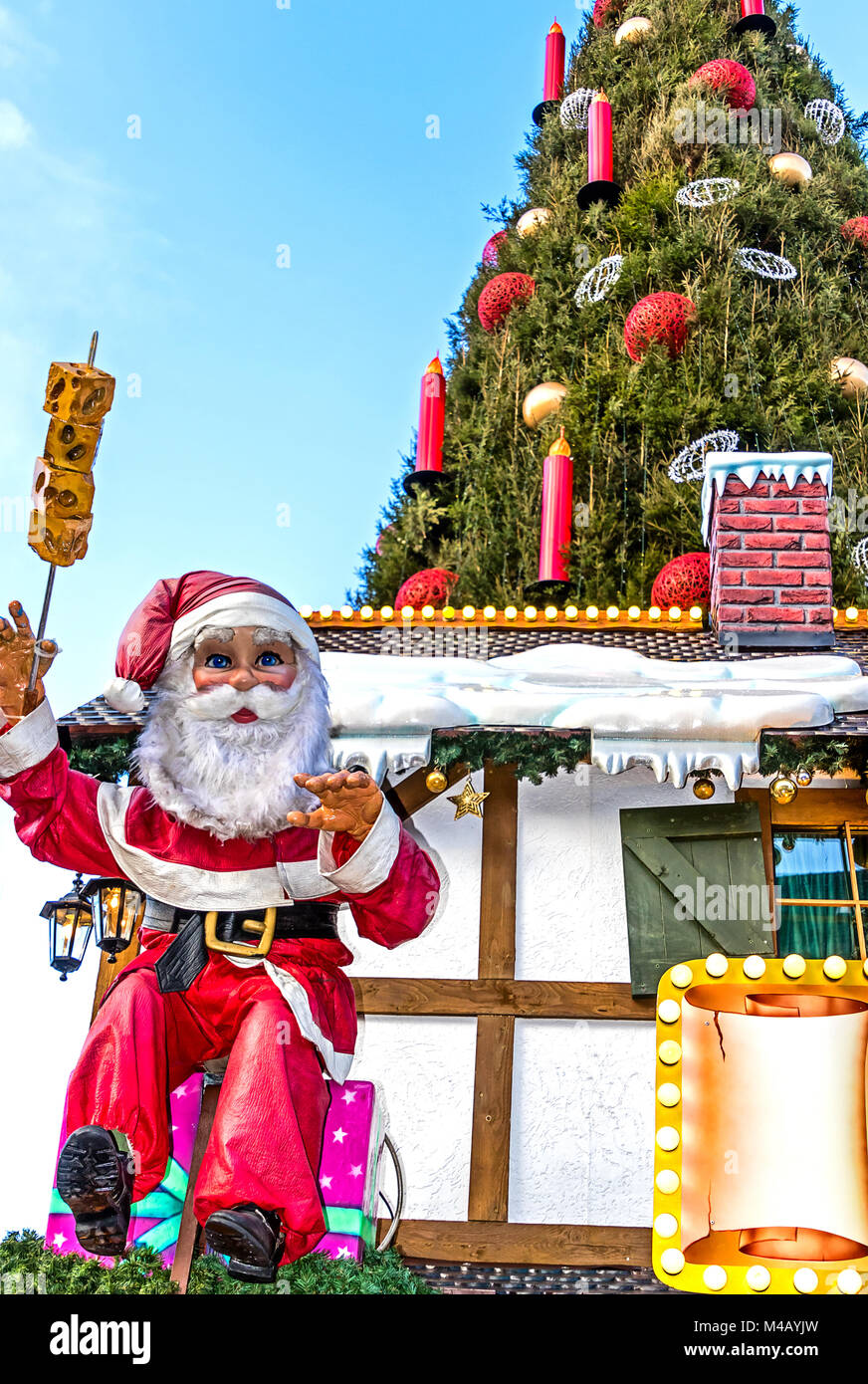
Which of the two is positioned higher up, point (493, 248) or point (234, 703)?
point (493, 248)

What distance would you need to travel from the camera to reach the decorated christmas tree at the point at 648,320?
13531 mm

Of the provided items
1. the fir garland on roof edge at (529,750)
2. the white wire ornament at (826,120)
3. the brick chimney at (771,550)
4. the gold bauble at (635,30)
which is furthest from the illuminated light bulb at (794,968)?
the gold bauble at (635,30)

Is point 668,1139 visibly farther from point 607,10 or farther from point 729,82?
point 607,10

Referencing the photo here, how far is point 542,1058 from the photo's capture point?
5.25 m

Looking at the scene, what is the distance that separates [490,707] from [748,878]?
4.59 ft

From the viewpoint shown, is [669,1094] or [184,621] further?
[184,621]

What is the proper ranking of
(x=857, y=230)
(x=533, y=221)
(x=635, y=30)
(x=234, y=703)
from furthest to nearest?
(x=635, y=30), (x=533, y=221), (x=857, y=230), (x=234, y=703)

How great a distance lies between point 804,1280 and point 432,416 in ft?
24.9

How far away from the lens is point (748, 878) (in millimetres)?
5613

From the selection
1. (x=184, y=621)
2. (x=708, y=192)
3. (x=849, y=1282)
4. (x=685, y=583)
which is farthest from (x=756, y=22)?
(x=849, y=1282)

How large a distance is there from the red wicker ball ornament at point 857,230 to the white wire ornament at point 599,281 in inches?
130

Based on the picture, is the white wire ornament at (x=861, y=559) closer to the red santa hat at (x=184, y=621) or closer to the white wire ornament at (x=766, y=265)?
the white wire ornament at (x=766, y=265)
